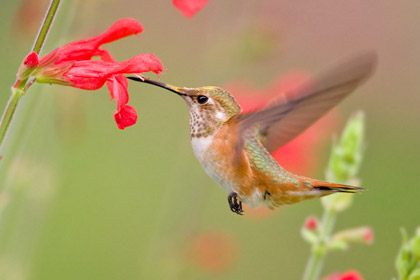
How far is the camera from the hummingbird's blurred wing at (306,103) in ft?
4.70

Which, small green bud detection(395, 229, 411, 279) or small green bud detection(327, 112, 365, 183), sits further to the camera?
small green bud detection(327, 112, 365, 183)

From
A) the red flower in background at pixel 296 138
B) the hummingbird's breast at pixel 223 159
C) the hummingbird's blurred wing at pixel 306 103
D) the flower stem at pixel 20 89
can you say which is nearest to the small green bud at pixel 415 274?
the hummingbird's blurred wing at pixel 306 103

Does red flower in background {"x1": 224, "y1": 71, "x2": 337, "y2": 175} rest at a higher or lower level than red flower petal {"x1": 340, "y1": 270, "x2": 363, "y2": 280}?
higher

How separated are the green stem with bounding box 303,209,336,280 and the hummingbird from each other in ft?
0.22

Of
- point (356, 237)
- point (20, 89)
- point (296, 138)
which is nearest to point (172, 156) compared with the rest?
point (296, 138)

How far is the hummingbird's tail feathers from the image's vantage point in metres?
1.65

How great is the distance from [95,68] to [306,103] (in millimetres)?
501

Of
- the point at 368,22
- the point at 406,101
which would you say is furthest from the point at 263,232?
the point at 368,22

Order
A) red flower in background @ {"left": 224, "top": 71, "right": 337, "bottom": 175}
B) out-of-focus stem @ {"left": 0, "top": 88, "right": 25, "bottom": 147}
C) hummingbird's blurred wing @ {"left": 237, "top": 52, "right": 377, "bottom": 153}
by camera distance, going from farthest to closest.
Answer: red flower in background @ {"left": 224, "top": 71, "right": 337, "bottom": 175} < hummingbird's blurred wing @ {"left": 237, "top": 52, "right": 377, "bottom": 153} < out-of-focus stem @ {"left": 0, "top": 88, "right": 25, "bottom": 147}

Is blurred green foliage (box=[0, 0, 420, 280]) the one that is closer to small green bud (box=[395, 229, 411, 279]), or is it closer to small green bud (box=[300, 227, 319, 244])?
small green bud (box=[300, 227, 319, 244])

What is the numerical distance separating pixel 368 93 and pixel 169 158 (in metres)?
3.64

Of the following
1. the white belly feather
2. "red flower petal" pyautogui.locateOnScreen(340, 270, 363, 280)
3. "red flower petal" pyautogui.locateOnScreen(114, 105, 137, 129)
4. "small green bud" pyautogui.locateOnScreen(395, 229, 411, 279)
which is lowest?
"red flower petal" pyautogui.locateOnScreen(340, 270, 363, 280)

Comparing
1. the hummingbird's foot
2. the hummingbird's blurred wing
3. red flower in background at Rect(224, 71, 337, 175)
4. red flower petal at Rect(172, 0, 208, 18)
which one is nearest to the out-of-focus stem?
red flower petal at Rect(172, 0, 208, 18)

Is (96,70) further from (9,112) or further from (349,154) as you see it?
(349,154)
